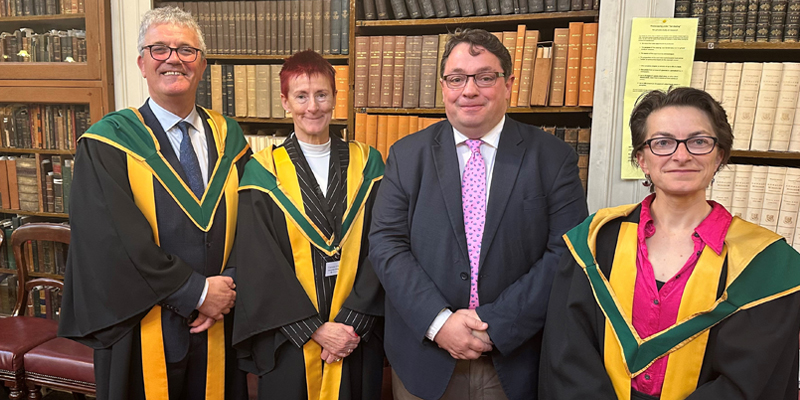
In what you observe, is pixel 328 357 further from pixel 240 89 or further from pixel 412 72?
pixel 240 89

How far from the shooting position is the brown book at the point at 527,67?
8.33ft

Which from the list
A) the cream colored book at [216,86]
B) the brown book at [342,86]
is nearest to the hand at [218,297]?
the brown book at [342,86]

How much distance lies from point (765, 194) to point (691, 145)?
1.50 metres

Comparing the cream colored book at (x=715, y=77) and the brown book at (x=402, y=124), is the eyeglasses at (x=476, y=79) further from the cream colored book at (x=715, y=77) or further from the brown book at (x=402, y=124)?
the cream colored book at (x=715, y=77)

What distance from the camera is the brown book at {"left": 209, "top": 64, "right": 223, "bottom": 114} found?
3008mm

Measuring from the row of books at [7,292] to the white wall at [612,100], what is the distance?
348 centimetres

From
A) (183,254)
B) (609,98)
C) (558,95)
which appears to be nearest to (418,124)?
(558,95)

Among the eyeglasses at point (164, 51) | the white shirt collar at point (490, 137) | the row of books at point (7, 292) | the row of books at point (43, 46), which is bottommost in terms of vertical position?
the row of books at point (7, 292)

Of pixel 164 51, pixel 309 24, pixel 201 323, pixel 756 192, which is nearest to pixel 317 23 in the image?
pixel 309 24

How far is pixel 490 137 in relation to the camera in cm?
164

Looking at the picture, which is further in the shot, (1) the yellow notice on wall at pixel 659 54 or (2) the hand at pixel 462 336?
(1) the yellow notice on wall at pixel 659 54

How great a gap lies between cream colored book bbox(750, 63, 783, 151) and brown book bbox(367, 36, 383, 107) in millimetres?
1738

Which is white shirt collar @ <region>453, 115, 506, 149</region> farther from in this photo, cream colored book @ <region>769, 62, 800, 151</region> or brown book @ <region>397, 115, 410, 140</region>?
cream colored book @ <region>769, 62, 800, 151</region>

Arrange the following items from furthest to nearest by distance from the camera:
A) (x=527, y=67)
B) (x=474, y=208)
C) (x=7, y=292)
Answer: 1. (x=7, y=292)
2. (x=527, y=67)
3. (x=474, y=208)
